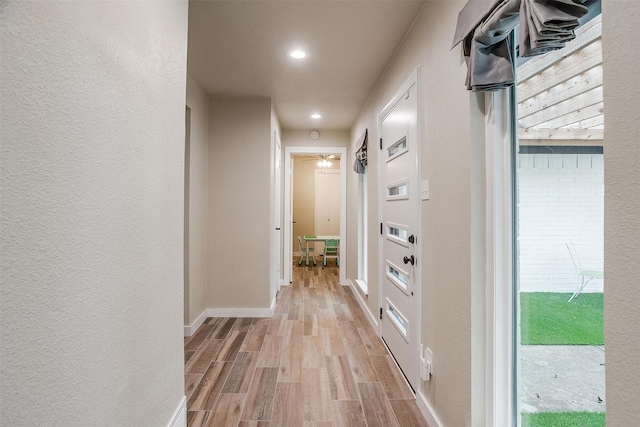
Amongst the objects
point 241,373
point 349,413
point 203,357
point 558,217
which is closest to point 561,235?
point 558,217

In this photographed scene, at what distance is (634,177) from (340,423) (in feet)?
5.73

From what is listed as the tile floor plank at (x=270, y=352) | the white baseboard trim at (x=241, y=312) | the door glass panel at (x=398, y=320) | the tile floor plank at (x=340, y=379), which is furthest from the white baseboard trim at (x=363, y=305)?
the white baseboard trim at (x=241, y=312)

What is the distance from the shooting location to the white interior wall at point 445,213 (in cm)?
144

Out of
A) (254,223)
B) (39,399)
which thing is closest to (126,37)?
(39,399)

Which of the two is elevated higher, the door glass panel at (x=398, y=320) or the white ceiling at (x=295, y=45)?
the white ceiling at (x=295, y=45)

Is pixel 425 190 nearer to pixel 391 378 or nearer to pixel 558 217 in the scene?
pixel 558 217

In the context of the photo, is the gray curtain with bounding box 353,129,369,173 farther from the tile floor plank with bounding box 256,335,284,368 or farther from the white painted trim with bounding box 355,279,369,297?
the tile floor plank with bounding box 256,335,284,368

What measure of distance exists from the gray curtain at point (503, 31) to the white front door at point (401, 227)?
701 mm

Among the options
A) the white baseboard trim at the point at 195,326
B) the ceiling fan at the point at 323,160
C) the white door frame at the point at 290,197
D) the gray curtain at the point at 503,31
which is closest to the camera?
the gray curtain at the point at 503,31

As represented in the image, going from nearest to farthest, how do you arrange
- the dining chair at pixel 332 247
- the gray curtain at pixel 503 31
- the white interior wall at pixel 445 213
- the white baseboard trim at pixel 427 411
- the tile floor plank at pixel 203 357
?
the gray curtain at pixel 503 31
the white interior wall at pixel 445 213
the white baseboard trim at pixel 427 411
the tile floor plank at pixel 203 357
the dining chair at pixel 332 247

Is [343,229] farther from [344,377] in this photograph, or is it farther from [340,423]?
[340,423]

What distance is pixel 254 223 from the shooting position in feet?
11.6

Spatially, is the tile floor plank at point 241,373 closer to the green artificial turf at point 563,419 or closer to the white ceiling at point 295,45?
the green artificial turf at point 563,419

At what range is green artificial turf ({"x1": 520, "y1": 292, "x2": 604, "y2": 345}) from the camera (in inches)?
38.1
